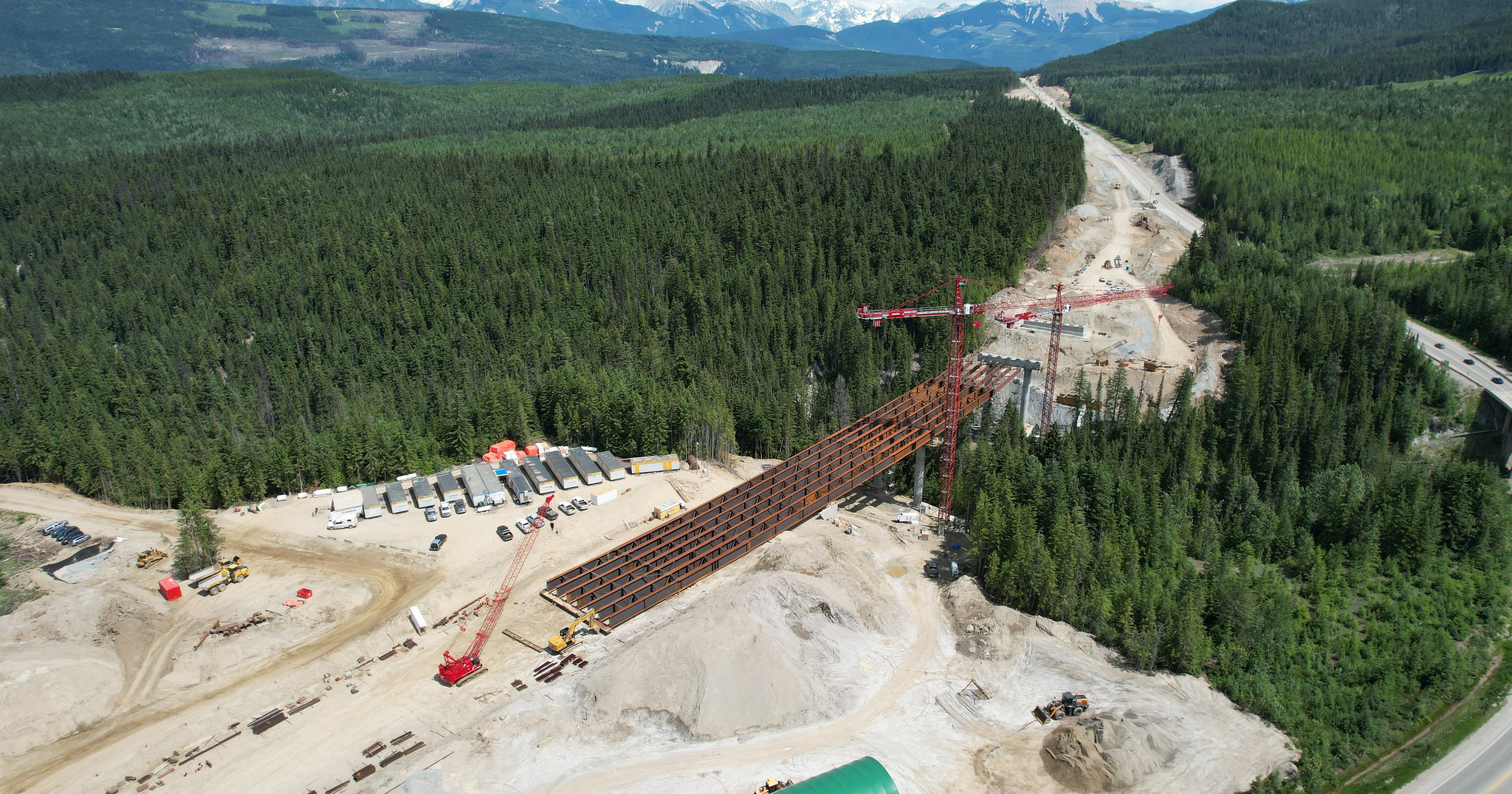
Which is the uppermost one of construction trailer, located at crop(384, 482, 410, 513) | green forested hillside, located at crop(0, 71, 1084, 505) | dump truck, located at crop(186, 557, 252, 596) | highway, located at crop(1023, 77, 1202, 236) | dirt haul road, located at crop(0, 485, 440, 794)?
highway, located at crop(1023, 77, 1202, 236)

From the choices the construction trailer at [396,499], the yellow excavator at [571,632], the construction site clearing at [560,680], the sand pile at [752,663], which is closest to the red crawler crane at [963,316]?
the construction site clearing at [560,680]

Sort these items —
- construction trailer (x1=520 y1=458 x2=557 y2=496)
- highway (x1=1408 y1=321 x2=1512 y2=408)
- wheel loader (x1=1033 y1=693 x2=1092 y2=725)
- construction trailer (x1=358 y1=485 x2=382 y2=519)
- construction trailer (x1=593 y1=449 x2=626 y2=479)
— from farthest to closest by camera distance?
highway (x1=1408 y1=321 x2=1512 y2=408) → construction trailer (x1=593 y1=449 x2=626 y2=479) → construction trailer (x1=520 y1=458 x2=557 y2=496) → construction trailer (x1=358 y1=485 x2=382 y2=519) → wheel loader (x1=1033 y1=693 x2=1092 y2=725)

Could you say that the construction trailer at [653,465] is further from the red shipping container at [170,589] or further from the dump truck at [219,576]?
the red shipping container at [170,589]

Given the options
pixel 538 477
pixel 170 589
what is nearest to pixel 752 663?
pixel 538 477

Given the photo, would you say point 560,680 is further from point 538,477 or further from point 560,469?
point 560,469

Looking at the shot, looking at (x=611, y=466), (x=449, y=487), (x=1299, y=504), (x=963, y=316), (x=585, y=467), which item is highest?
(x=963, y=316)

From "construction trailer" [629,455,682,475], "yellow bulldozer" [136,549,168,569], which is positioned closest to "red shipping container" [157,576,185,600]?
"yellow bulldozer" [136,549,168,569]

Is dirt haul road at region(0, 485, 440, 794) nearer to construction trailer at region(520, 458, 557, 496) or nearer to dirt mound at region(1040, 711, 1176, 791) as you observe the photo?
construction trailer at region(520, 458, 557, 496)
